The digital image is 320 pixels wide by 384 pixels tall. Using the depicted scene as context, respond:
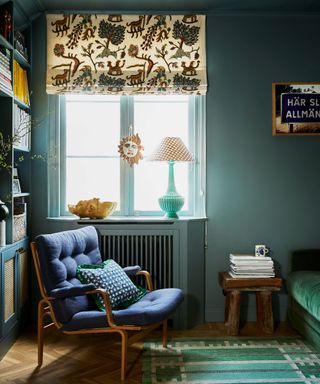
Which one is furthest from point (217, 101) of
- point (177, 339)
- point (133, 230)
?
point (177, 339)

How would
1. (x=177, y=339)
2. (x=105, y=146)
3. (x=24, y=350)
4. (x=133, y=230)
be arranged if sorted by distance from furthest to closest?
1. (x=105, y=146)
2. (x=133, y=230)
3. (x=177, y=339)
4. (x=24, y=350)

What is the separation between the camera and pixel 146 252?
3.96 metres

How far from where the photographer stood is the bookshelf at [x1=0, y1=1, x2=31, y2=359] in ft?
11.1

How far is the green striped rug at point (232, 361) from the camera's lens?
2949mm

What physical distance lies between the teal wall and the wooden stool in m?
0.34

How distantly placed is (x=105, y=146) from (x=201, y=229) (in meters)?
1.09

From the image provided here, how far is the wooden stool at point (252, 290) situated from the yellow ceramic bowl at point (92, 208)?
109 centimetres

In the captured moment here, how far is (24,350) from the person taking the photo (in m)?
3.44

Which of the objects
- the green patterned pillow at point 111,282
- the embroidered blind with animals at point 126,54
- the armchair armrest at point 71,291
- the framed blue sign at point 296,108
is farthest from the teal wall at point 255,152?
the armchair armrest at point 71,291

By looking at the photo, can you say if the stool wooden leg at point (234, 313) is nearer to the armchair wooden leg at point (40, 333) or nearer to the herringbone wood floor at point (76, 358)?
the herringbone wood floor at point (76, 358)

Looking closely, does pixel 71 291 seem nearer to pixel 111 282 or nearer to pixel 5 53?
pixel 111 282

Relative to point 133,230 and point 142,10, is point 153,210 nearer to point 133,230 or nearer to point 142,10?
point 133,230

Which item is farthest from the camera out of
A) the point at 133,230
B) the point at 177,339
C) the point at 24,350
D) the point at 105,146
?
the point at 105,146

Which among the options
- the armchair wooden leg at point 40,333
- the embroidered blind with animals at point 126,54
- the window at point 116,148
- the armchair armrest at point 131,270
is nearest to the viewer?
the armchair wooden leg at point 40,333
